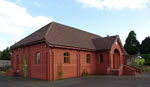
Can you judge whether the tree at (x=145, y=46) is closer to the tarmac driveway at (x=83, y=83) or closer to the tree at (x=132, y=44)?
the tree at (x=132, y=44)

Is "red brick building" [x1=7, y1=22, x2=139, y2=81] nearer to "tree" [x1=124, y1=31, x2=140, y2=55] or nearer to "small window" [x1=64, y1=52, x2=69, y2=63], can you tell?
"small window" [x1=64, y1=52, x2=69, y2=63]

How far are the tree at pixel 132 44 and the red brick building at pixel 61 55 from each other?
17.1m

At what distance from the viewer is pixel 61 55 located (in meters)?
15.8

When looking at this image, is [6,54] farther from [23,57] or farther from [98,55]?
[98,55]

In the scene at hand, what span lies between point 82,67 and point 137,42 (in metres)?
27.4

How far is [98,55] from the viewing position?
838 inches

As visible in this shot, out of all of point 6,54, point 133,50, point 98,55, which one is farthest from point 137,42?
point 6,54

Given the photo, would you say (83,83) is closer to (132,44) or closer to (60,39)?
(60,39)

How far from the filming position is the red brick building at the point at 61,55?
14.8 metres

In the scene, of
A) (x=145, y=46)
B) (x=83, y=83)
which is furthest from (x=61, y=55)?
(x=145, y=46)

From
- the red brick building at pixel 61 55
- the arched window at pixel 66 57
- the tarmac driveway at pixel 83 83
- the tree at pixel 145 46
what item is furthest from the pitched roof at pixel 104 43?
the tree at pixel 145 46

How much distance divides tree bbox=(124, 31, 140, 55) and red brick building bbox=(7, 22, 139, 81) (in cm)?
1708

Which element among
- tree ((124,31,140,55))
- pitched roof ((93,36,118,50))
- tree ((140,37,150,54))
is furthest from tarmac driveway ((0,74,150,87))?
tree ((140,37,150,54))

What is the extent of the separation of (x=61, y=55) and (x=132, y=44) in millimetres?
30288
